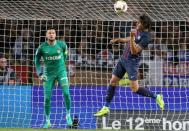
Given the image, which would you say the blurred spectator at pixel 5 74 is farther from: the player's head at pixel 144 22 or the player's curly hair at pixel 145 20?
the player's curly hair at pixel 145 20

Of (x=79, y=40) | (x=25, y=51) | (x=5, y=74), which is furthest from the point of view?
(x=79, y=40)

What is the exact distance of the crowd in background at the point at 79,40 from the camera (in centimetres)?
1509

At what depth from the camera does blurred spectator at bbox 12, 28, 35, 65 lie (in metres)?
15.1

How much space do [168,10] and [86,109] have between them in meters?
2.77

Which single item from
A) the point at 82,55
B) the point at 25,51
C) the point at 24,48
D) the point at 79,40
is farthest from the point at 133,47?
the point at 24,48

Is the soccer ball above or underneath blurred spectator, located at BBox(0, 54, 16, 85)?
above

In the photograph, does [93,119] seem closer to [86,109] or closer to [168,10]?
[86,109]

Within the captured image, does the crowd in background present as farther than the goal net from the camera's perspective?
Yes

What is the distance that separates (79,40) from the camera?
15688 mm

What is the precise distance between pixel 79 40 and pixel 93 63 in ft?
2.38

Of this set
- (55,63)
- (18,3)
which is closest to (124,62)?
(55,63)

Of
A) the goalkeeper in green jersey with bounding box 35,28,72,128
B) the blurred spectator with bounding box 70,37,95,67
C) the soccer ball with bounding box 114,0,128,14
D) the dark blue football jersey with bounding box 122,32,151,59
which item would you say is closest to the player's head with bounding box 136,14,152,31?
the dark blue football jersey with bounding box 122,32,151,59

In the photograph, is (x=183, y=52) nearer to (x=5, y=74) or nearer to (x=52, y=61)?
(x=52, y=61)

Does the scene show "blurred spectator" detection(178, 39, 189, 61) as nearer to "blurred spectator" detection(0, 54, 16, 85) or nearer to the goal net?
the goal net
